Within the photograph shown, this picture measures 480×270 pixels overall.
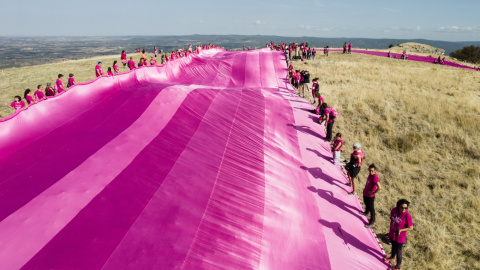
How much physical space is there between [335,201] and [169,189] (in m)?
4.70

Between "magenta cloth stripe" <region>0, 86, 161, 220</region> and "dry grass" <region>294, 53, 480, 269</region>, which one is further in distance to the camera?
"dry grass" <region>294, 53, 480, 269</region>

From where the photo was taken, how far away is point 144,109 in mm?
9156

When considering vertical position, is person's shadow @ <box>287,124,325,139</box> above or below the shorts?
above

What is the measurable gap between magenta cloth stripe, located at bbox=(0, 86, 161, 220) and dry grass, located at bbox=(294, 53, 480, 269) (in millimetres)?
8708

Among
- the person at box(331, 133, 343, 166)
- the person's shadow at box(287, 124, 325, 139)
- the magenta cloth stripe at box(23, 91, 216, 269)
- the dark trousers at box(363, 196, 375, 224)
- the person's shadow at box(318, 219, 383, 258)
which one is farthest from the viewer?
the person's shadow at box(287, 124, 325, 139)

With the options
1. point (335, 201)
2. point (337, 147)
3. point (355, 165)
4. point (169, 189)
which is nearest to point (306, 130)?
point (337, 147)

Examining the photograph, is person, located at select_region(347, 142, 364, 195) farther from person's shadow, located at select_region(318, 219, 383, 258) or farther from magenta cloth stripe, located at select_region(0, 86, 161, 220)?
magenta cloth stripe, located at select_region(0, 86, 161, 220)

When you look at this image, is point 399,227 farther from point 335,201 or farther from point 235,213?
point 235,213

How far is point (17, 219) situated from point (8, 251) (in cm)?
78

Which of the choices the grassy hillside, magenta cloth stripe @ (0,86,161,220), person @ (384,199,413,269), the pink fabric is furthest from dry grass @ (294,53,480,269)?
magenta cloth stripe @ (0,86,161,220)

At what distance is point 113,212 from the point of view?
17.1 feet

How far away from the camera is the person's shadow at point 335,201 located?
7.28 metres

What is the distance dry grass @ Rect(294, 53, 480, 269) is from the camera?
7.18 m

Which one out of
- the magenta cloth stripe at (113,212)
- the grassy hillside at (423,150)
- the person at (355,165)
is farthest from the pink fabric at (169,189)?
the grassy hillside at (423,150)
